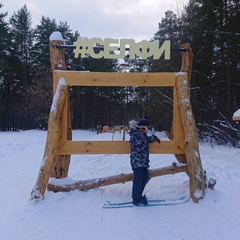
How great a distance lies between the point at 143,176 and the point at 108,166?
4009 mm

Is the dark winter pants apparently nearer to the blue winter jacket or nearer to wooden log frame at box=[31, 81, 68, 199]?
the blue winter jacket

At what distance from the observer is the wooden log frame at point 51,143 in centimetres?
533

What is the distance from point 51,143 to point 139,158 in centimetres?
181

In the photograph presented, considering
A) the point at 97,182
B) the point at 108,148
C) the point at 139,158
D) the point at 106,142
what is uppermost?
the point at 106,142

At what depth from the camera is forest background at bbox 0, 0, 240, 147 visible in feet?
63.2

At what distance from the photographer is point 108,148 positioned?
5.86 meters

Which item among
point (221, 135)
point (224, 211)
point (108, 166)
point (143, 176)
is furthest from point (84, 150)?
point (221, 135)

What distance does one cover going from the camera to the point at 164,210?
16.4ft

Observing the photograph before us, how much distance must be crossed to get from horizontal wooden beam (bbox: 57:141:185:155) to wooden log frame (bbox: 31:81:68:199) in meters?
→ 0.29

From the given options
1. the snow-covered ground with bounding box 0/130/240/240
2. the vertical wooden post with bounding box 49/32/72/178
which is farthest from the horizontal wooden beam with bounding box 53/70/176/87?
the snow-covered ground with bounding box 0/130/240/240

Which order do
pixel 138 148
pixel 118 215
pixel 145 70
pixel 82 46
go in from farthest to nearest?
1. pixel 145 70
2. pixel 82 46
3. pixel 138 148
4. pixel 118 215

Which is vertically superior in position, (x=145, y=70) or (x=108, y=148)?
(x=145, y=70)

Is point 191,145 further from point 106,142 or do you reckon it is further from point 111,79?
point 111,79

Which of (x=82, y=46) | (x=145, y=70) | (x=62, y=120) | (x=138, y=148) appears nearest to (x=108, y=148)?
(x=138, y=148)
